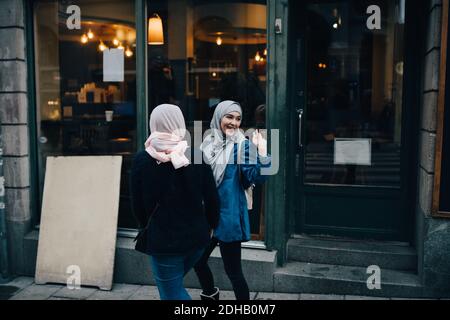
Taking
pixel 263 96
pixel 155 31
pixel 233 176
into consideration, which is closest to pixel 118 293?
pixel 233 176

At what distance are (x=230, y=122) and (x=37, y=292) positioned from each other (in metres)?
3.05

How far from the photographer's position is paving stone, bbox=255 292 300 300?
5.57 meters

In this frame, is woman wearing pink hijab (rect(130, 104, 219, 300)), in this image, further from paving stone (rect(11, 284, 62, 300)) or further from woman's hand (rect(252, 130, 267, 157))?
paving stone (rect(11, 284, 62, 300))

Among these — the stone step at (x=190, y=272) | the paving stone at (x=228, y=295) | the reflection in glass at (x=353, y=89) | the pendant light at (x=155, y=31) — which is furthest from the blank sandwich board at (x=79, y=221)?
the reflection in glass at (x=353, y=89)

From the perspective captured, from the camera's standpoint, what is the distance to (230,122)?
471cm

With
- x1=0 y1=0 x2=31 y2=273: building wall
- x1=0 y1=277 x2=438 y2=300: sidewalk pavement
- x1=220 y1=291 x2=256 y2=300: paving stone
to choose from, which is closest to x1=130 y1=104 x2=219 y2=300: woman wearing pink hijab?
x1=220 y1=291 x2=256 y2=300: paving stone

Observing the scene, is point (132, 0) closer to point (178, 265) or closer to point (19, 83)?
point (19, 83)

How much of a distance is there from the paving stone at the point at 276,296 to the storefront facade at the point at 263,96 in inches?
2.7

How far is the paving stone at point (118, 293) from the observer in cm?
571

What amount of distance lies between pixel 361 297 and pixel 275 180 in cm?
152

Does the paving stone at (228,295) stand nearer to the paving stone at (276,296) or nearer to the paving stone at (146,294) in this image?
the paving stone at (276,296)

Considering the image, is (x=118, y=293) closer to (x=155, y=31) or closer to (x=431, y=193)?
(x=155, y=31)

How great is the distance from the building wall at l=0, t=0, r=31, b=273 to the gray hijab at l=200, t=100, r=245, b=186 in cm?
278
